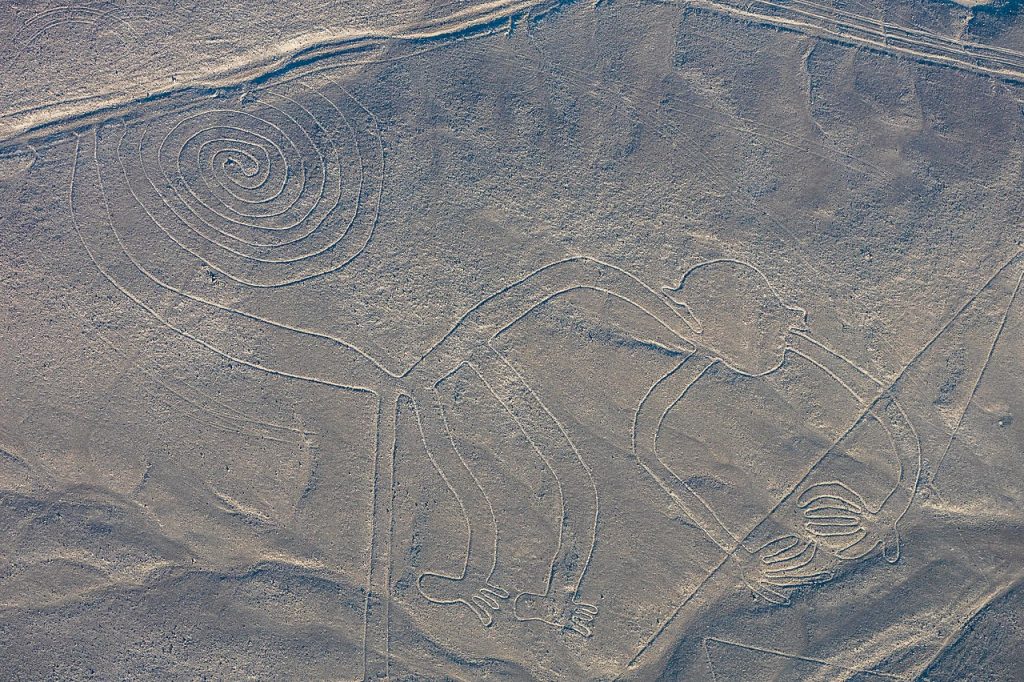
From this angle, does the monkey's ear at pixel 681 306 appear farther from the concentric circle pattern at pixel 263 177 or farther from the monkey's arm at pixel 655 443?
the concentric circle pattern at pixel 263 177

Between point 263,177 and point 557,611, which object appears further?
point 263,177

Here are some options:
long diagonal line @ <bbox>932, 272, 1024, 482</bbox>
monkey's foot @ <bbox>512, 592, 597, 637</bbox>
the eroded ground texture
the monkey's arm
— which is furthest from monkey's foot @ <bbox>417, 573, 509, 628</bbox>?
long diagonal line @ <bbox>932, 272, 1024, 482</bbox>

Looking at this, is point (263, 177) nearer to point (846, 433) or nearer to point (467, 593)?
point (467, 593)

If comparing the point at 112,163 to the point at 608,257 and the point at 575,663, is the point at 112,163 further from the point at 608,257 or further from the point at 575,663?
the point at 575,663

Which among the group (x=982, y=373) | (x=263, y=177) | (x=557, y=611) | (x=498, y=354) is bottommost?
(x=557, y=611)

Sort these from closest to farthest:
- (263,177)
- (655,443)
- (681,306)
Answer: (655,443) < (681,306) < (263,177)

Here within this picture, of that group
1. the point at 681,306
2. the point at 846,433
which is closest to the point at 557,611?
the point at 681,306
